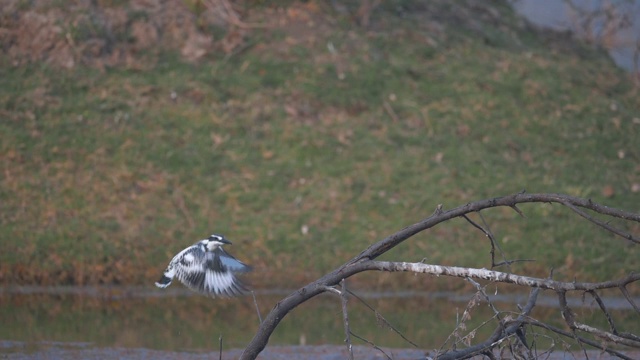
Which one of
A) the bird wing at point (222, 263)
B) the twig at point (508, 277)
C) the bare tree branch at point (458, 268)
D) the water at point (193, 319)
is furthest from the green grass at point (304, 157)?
the twig at point (508, 277)

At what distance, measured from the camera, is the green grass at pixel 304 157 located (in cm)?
1314

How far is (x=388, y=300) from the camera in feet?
40.2

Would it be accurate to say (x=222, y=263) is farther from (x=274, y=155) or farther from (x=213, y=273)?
(x=274, y=155)

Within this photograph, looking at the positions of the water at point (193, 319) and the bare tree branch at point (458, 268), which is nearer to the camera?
the bare tree branch at point (458, 268)

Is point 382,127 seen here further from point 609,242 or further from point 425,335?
point 425,335

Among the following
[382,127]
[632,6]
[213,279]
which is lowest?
[632,6]

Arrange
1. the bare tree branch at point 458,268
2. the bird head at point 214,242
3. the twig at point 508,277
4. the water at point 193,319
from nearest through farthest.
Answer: the twig at point 508,277 < the bare tree branch at point 458,268 < the bird head at point 214,242 < the water at point 193,319

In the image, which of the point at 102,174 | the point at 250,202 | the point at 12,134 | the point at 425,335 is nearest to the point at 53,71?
the point at 12,134

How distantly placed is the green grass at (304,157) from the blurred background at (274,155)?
0.03m

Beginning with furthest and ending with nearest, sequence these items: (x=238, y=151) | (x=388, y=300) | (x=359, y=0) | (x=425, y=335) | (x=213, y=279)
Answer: (x=359, y=0) < (x=238, y=151) < (x=388, y=300) < (x=425, y=335) < (x=213, y=279)

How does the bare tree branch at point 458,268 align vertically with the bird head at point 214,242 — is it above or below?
above

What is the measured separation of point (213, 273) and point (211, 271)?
0.02m

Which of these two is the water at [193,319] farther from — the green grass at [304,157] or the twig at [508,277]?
the twig at [508,277]

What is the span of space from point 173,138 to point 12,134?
2266mm
